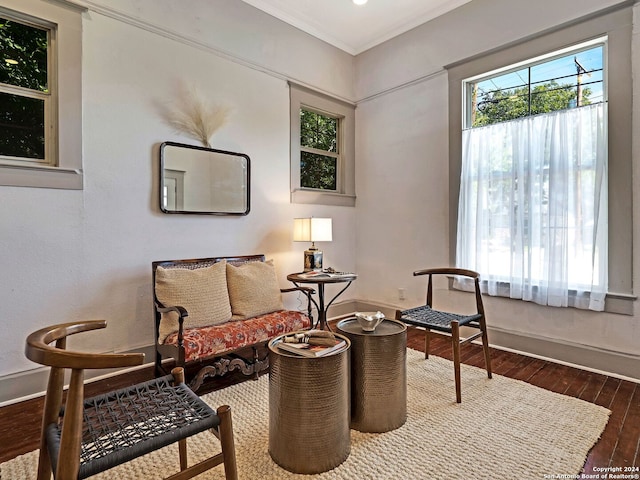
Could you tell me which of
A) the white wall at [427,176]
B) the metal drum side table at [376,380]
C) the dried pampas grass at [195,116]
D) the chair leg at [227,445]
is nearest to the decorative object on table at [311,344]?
the metal drum side table at [376,380]

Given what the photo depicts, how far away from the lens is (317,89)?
402 centimetres

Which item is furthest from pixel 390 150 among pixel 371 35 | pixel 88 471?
pixel 88 471

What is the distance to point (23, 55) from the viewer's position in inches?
92.9

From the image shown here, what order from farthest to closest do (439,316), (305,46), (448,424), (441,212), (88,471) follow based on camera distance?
(305,46), (441,212), (439,316), (448,424), (88,471)

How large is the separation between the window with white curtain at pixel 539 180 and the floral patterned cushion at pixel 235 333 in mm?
1825

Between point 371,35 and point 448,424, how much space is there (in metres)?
4.02

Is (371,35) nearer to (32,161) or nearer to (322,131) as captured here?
(322,131)

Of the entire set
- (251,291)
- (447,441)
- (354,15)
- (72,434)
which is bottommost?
(447,441)

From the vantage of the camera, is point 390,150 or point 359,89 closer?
point 390,150

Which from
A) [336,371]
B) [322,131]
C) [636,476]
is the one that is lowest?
[636,476]

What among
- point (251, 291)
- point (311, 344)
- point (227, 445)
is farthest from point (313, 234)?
point (227, 445)

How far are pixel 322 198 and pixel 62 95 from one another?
2.52m

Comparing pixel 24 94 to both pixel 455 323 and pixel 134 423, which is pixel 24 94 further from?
pixel 455 323

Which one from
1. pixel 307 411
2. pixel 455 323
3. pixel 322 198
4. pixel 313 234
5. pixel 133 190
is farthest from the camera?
pixel 322 198
